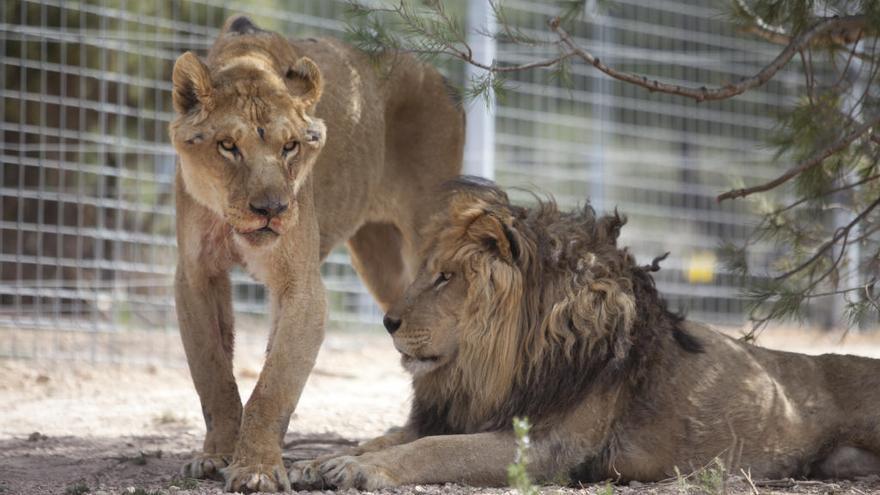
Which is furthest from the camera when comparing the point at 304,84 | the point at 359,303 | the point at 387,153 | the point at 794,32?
the point at 359,303

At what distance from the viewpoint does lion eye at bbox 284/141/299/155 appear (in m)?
3.83

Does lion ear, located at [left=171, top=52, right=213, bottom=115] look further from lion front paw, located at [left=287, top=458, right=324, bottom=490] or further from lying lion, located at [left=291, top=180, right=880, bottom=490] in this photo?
lion front paw, located at [left=287, top=458, right=324, bottom=490]

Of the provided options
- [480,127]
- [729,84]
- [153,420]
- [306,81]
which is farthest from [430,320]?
[480,127]

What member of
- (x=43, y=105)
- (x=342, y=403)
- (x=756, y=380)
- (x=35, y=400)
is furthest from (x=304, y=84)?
(x=43, y=105)

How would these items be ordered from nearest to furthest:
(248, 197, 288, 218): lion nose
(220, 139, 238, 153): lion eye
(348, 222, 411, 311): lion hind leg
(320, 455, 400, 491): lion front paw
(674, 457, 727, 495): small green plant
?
(674, 457, 727, 495): small green plant, (320, 455, 400, 491): lion front paw, (248, 197, 288, 218): lion nose, (220, 139, 238, 153): lion eye, (348, 222, 411, 311): lion hind leg

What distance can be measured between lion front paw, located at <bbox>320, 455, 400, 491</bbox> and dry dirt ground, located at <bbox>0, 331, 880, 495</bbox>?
2.7 inches

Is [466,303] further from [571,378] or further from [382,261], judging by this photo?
[382,261]

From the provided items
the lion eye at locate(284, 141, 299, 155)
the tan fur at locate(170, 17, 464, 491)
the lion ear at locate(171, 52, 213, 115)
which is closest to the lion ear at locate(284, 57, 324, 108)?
the tan fur at locate(170, 17, 464, 491)

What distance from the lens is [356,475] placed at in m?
3.48

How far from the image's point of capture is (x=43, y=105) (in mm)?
8328

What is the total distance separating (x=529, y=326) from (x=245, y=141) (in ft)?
3.47

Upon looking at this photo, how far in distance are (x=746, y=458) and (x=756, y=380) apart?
Result: 26cm

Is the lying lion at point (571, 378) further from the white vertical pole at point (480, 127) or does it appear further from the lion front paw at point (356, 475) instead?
the white vertical pole at point (480, 127)

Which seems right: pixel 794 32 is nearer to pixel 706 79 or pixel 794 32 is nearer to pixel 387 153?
pixel 387 153
